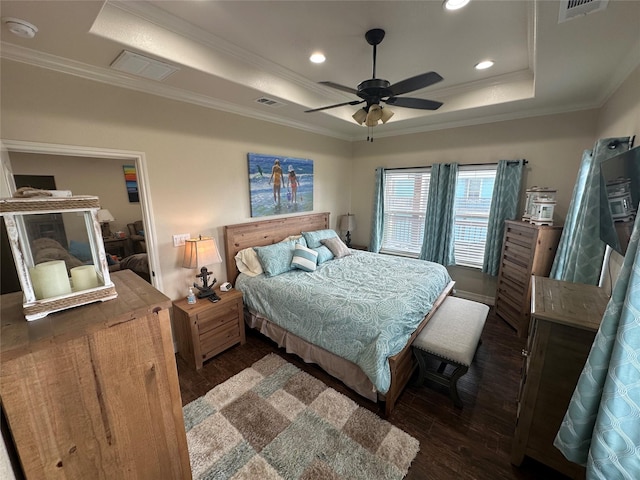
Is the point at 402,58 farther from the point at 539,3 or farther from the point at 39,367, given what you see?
the point at 39,367

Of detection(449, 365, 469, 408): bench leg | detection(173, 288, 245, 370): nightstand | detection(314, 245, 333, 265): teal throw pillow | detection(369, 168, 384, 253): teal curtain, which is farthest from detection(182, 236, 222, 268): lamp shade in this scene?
detection(369, 168, 384, 253): teal curtain

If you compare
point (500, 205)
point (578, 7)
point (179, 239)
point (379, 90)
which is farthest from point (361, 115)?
point (500, 205)

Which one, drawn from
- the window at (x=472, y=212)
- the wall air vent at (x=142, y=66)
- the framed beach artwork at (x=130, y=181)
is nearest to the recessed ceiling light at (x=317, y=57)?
the wall air vent at (x=142, y=66)

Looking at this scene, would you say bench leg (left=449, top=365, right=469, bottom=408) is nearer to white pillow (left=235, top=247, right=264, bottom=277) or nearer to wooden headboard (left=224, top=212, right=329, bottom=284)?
white pillow (left=235, top=247, right=264, bottom=277)

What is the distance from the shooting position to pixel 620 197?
1.42 m

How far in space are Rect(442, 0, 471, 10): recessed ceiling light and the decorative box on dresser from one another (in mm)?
1921

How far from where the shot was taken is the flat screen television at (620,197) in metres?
1.30

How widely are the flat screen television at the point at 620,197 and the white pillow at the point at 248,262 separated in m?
2.90

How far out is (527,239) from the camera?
114 inches

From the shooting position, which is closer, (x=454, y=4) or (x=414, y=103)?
(x=454, y=4)

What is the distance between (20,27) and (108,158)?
0.93 metres

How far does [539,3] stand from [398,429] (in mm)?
2703

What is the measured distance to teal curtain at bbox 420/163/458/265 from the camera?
3754mm

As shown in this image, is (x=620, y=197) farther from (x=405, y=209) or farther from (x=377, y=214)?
(x=377, y=214)
